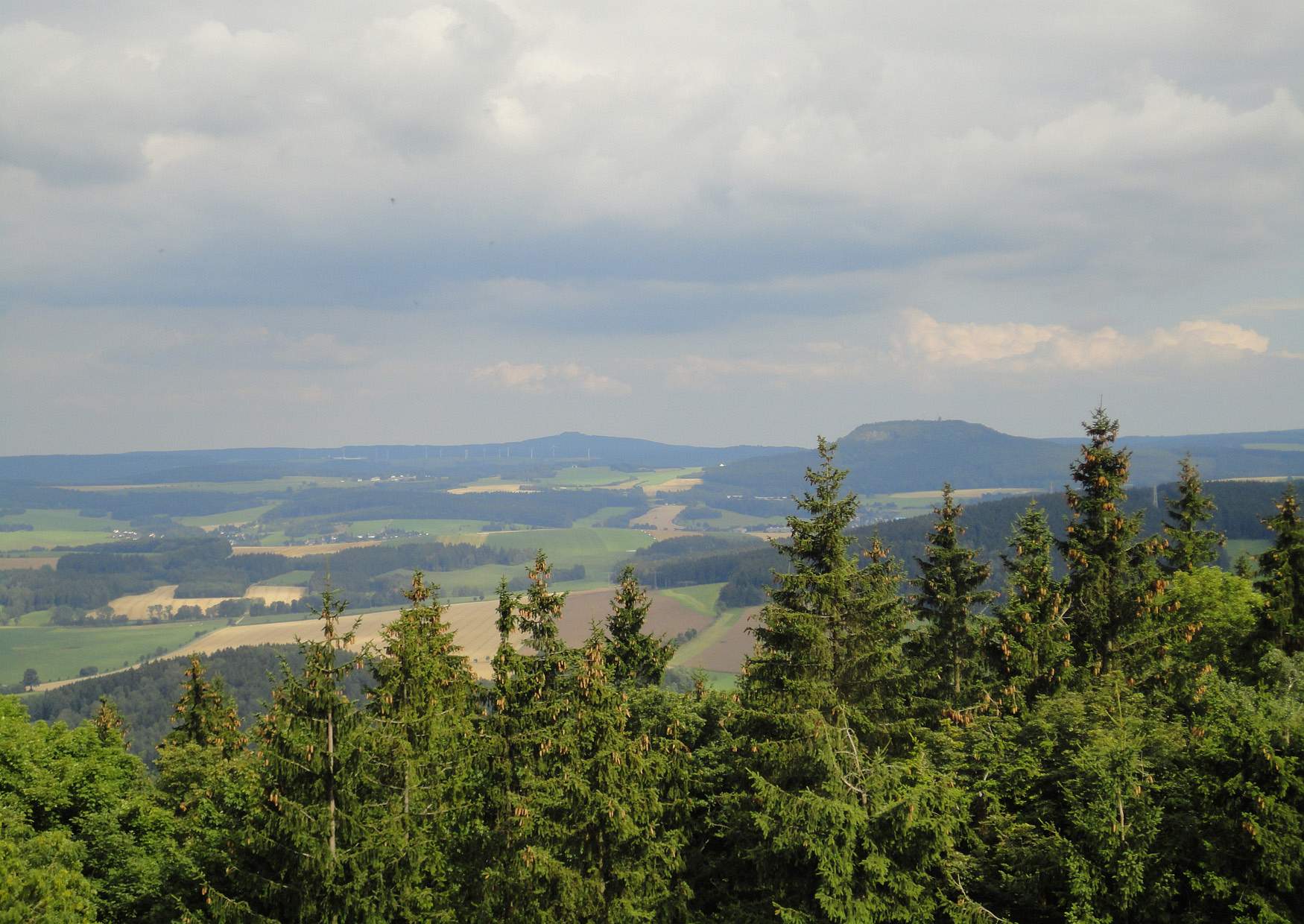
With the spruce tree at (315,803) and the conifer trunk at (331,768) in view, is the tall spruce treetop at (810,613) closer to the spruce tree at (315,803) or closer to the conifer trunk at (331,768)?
the spruce tree at (315,803)

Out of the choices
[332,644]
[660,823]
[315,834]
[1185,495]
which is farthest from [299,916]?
[1185,495]

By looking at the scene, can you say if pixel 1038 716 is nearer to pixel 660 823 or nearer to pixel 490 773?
pixel 660 823

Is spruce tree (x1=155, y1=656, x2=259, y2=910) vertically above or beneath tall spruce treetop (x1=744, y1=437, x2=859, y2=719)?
beneath

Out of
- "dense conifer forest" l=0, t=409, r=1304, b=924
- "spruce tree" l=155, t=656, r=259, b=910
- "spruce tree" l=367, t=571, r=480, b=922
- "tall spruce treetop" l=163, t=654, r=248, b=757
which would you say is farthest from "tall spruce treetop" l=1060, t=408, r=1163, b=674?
"tall spruce treetop" l=163, t=654, r=248, b=757

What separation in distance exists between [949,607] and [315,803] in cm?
2816

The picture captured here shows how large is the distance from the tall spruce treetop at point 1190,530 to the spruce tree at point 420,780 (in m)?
43.9

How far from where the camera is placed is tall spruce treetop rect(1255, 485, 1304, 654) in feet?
127

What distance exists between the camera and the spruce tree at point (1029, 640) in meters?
35.5

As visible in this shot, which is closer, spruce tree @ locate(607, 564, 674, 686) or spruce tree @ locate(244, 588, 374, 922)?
spruce tree @ locate(244, 588, 374, 922)

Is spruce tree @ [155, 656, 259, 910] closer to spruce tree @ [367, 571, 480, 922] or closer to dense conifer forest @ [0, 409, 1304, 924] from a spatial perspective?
dense conifer forest @ [0, 409, 1304, 924]

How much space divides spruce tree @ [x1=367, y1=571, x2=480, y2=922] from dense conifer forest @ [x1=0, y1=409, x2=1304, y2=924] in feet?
0.39

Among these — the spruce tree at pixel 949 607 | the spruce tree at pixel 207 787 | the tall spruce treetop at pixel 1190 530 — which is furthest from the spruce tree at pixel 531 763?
the tall spruce treetop at pixel 1190 530

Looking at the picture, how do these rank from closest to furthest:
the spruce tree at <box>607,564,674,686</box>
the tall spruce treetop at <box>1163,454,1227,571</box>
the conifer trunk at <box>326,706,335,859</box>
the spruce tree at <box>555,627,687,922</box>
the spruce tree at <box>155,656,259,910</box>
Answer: the spruce tree at <box>555,627,687,922</box> → the conifer trunk at <box>326,706,335,859</box> → the spruce tree at <box>155,656,259,910</box> → the spruce tree at <box>607,564,674,686</box> → the tall spruce treetop at <box>1163,454,1227,571</box>

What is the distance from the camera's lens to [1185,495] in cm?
5800
